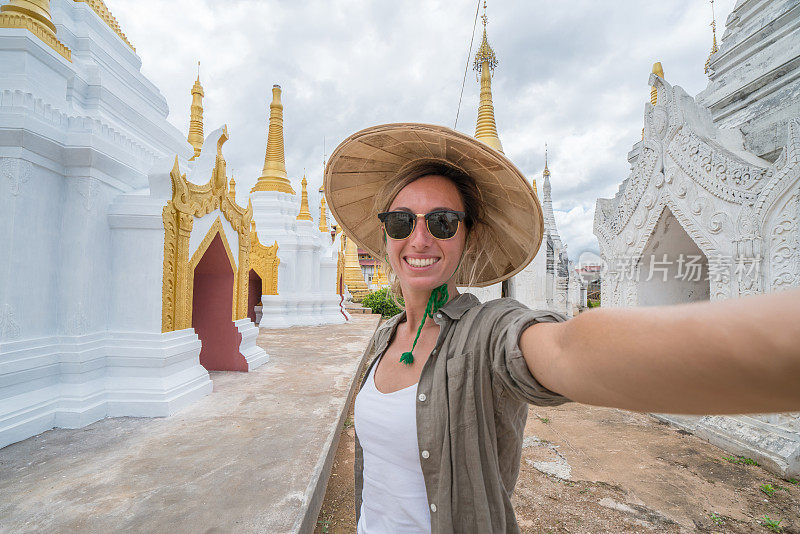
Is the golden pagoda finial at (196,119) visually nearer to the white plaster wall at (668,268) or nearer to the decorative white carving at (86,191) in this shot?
the decorative white carving at (86,191)

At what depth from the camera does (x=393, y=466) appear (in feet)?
3.46

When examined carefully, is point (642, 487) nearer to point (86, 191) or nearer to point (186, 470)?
point (186, 470)

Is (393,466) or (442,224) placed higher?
(442,224)

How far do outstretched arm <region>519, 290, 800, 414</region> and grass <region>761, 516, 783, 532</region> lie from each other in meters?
3.16

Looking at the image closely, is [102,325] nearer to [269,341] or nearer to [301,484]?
[301,484]

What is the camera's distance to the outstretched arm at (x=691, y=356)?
1.36 ft

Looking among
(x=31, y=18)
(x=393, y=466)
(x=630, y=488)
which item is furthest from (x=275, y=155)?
(x=393, y=466)

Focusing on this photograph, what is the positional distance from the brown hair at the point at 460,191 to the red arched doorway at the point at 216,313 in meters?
4.31

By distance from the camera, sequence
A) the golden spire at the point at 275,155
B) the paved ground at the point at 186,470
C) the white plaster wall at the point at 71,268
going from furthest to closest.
Answer: the golden spire at the point at 275,155 < the white plaster wall at the point at 71,268 < the paved ground at the point at 186,470

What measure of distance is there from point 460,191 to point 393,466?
0.93 m

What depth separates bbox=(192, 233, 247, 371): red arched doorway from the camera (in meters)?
5.20

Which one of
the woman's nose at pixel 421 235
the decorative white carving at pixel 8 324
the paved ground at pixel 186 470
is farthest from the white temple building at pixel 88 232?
the woman's nose at pixel 421 235

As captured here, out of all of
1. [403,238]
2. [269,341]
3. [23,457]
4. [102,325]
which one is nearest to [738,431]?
[403,238]

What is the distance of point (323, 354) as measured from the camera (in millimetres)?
6473
